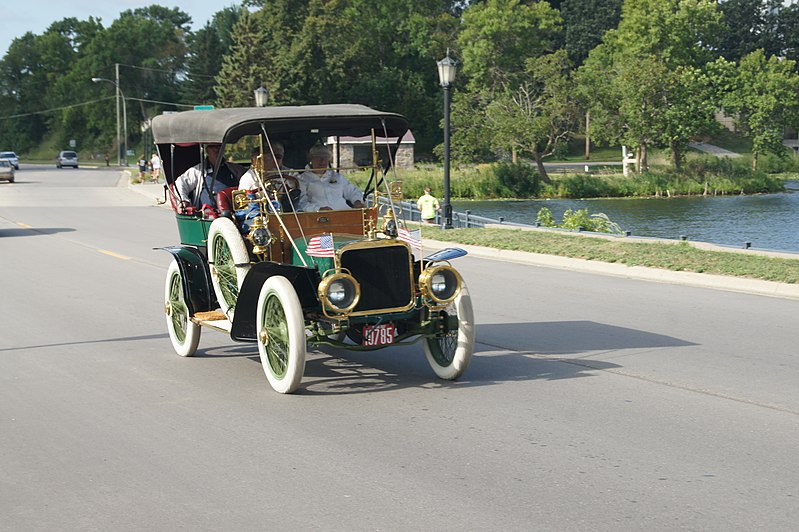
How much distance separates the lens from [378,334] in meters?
8.63

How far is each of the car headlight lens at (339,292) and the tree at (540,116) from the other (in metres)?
56.3

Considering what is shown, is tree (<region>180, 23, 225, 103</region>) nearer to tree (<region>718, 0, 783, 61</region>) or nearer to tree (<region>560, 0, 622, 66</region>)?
tree (<region>560, 0, 622, 66</region>)

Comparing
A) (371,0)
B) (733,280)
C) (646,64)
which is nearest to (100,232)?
(733,280)

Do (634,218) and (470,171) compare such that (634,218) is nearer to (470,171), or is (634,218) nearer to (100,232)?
(470,171)

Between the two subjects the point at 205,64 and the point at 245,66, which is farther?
the point at 205,64

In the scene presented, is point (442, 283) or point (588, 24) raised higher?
point (588, 24)

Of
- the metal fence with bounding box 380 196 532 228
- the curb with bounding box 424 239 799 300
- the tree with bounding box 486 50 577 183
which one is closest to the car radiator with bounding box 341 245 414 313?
the curb with bounding box 424 239 799 300

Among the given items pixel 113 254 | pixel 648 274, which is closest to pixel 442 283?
pixel 648 274

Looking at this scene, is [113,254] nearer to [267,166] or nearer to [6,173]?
[267,166]

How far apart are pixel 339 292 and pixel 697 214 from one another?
4034 cm

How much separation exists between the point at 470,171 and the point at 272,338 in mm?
55615

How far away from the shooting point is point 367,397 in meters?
8.56

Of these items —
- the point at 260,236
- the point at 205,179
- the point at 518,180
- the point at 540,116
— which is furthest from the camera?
the point at 540,116

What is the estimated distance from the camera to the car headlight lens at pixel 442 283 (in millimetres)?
8648
